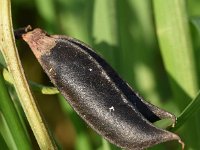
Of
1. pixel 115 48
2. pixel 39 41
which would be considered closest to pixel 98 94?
pixel 39 41

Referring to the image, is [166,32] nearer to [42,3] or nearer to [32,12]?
[42,3]

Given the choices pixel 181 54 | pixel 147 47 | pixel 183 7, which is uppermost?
pixel 183 7

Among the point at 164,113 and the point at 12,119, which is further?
the point at 12,119

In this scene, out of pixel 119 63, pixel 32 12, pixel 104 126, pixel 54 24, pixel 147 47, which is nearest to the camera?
pixel 104 126

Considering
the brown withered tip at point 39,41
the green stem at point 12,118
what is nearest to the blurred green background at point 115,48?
the green stem at point 12,118

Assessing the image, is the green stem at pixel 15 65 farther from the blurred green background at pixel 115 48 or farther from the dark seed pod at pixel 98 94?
the blurred green background at pixel 115 48

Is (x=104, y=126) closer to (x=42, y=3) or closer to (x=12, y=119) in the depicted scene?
(x=12, y=119)

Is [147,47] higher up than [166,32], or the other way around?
[166,32]

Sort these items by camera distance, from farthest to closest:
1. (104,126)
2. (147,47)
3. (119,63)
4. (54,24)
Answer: (147,47), (54,24), (119,63), (104,126)

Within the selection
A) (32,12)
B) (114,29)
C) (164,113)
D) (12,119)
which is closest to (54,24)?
(114,29)
